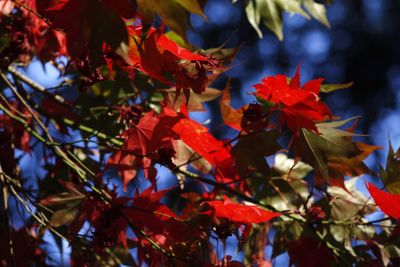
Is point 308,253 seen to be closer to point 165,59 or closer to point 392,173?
point 392,173

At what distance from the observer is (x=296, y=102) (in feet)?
2.87

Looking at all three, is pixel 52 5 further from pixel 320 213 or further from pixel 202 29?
pixel 202 29

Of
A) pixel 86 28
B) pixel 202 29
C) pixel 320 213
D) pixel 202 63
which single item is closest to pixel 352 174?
pixel 320 213

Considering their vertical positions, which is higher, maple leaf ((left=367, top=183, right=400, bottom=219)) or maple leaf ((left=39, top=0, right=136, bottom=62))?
maple leaf ((left=39, top=0, right=136, bottom=62))

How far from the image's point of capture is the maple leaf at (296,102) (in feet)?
2.85

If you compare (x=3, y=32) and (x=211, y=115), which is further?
(x=211, y=115)

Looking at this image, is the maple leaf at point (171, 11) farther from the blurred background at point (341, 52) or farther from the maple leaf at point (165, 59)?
the blurred background at point (341, 52)

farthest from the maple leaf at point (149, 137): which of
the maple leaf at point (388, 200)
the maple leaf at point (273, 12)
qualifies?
the maple leaf at point (273, 12)

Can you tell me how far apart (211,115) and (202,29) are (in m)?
0.64

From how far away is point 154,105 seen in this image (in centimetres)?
122

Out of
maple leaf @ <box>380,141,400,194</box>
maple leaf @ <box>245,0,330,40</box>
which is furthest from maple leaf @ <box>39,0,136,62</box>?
maple leaf @ <box>245,0,330,40</box>

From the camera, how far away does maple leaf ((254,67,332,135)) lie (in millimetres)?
870

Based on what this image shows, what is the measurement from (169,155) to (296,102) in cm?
18

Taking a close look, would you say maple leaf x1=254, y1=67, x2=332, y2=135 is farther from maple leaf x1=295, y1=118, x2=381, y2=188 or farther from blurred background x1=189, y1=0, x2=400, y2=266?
blurred background x1=189, y1=0, x2=400, y2=266
